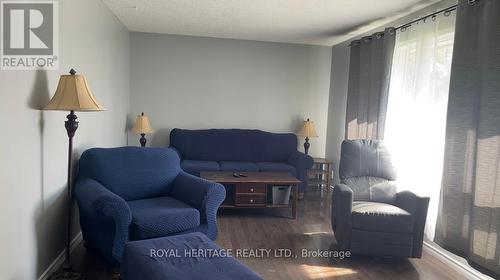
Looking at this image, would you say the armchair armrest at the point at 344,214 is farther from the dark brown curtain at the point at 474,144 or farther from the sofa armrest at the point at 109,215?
the sofa armrest at the point at 109,215

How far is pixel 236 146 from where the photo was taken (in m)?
5.11

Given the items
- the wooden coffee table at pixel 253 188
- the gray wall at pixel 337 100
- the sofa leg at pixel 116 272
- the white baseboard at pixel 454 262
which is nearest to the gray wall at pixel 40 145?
the sofa leg at pixel 116 272

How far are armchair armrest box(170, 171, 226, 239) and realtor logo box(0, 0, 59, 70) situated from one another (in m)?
1.33

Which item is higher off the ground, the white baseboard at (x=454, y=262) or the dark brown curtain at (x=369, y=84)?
the dark brown curtain at (x=369, y=84)

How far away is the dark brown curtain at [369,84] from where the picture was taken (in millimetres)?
3789

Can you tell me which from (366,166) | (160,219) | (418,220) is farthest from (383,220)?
(160,219)

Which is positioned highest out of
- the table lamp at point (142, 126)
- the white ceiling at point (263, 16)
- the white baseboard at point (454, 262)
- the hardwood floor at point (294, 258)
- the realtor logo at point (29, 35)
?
the white ceiling at point (263, 16)

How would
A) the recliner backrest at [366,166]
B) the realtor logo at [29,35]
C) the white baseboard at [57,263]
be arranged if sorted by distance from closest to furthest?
1. the realtor logo at [29,35]
2. the white baseboard at [57,263]
3. the recliner backrest at [366,166]

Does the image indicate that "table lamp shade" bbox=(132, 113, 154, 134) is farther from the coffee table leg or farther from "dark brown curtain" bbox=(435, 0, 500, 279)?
"dark brown curtain" bbox=(435, 0, 500, 279)

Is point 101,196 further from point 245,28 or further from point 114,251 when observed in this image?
point 245,28

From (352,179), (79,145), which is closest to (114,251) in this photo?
(79,145)

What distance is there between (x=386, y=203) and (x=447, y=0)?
185 centimetres

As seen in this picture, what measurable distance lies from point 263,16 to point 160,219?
8.22ft

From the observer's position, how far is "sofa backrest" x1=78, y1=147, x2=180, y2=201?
2867 mm
